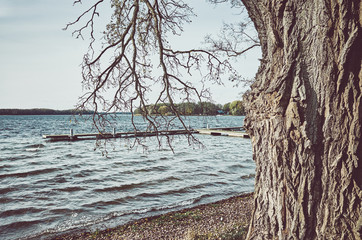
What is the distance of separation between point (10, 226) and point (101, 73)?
5.49m

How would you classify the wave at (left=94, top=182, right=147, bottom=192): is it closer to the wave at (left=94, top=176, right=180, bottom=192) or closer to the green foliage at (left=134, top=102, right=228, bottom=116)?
the wave at (left=94, top=176, right=180, bottom=192)

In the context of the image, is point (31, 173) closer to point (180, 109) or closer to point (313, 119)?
point (180, 109)

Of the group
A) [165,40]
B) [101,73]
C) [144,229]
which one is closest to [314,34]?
[165,40]

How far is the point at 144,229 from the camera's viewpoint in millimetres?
6262

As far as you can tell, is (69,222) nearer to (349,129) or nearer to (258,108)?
(258,108)

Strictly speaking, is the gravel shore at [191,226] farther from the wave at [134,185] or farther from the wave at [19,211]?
the wave at [134,185]

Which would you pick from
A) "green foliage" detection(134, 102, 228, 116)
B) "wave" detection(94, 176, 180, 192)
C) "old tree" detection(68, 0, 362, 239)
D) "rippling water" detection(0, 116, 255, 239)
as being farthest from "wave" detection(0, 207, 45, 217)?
"old tree" detection(68, 0, 362, 239)

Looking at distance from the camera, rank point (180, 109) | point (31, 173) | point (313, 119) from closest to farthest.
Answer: point (313, 119)
point (180, 109)
point (31, 173)

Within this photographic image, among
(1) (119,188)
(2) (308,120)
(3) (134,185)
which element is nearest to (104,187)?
(1) (119,188)

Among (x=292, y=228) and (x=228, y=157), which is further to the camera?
(x=228, y=157)

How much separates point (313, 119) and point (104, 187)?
9.35m

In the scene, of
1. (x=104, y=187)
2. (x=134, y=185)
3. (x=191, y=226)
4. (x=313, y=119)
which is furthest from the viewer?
(x=134, y=185)

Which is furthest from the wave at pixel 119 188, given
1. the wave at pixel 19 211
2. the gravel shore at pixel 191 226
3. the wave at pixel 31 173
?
the wave at pixel 31 173

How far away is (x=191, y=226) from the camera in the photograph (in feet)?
20.2
